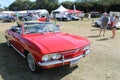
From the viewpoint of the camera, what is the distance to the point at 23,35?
6277 millimetres

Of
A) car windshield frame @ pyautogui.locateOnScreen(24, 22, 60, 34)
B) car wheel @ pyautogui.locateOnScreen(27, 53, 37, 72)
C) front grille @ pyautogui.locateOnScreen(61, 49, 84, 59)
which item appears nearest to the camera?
front grille @ pyautogui.locateOnScreen(61, 49, 84, 59)

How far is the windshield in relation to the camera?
21.3 feet

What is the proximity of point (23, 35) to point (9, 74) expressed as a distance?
55.0 inches

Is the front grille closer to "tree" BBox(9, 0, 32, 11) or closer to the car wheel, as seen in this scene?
the car wheel

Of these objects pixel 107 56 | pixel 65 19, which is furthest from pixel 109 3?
pixel 107 56

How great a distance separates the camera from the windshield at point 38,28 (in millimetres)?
6485

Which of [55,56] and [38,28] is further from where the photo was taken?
[38,28]

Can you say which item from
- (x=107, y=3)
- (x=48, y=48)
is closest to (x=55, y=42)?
(x=48, y=48)

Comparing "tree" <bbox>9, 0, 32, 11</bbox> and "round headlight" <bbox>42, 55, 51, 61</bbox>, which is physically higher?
"tree" <bbox>9, 0, 32, 11</bbox>


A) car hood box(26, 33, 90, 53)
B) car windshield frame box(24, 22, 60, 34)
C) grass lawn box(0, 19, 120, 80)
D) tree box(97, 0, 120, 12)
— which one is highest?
tree box(97, 0, 120, 12)

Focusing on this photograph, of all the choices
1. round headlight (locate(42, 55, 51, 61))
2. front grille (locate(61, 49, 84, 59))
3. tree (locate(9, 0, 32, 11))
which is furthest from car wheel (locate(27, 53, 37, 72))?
tree (locate(9, 0, 32, 11))

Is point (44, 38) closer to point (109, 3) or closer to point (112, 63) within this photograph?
point (112, 63)

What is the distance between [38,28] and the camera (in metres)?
6.62

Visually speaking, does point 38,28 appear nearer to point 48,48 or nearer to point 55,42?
point 55,42
